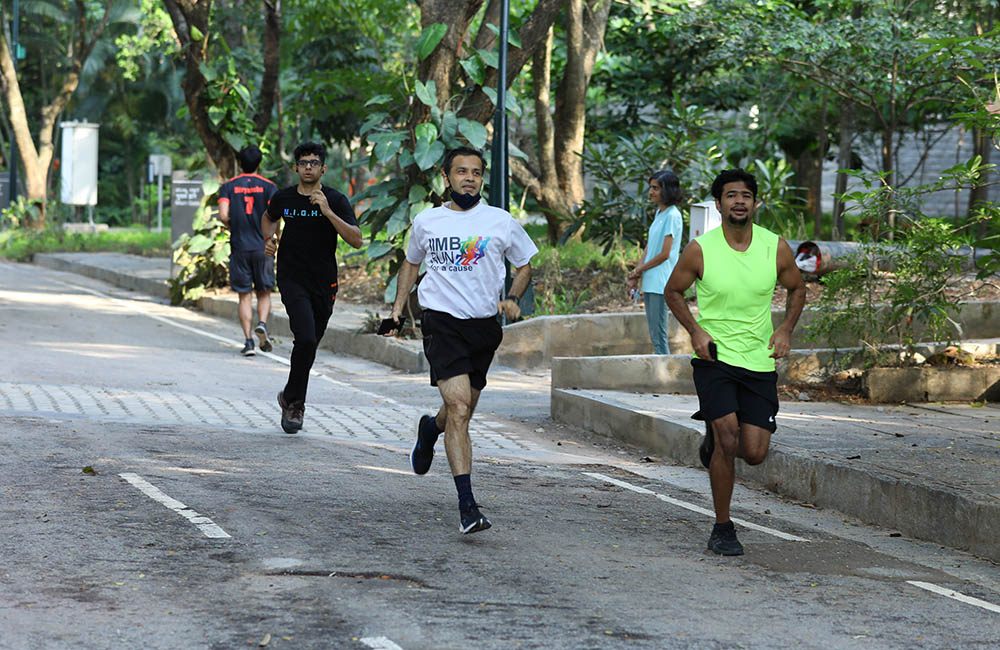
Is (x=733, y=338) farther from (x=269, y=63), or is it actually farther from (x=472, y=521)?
(x=269, y=63)

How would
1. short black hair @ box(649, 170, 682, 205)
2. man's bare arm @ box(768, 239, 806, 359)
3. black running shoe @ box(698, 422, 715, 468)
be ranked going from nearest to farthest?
man's bare arm @ box(768, 239, 806, 359) → black running shoe @ box(698, 422, 715, 468) → short black hair @ box(649, 170, 682, 205)

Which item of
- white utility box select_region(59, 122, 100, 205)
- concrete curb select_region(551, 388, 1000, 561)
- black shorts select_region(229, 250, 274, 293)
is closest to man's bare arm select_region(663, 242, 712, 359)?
concrete curb select_region(551, 388, 1000, 561)

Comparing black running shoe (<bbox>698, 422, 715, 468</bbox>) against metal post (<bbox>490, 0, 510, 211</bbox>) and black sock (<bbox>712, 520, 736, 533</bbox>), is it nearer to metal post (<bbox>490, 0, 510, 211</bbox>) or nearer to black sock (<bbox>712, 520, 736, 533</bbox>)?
black sock (<bbox>712, 520, 736, 533</bbox>)

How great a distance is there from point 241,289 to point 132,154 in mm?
49288

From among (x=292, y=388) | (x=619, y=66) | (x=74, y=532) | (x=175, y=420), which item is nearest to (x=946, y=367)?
(x=292, y=388)

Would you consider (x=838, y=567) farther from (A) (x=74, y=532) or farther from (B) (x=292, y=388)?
(B) (x=292, y=388)

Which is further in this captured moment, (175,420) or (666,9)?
(666,9)

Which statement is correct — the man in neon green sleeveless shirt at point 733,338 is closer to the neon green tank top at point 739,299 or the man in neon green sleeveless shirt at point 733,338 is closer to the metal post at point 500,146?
the neon green tank top at point 739,299

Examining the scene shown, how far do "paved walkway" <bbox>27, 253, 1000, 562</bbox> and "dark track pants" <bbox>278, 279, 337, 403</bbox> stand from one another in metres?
0.73

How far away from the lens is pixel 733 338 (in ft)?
21.7

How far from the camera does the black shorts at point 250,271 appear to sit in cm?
1448

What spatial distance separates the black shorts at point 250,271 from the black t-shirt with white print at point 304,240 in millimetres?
4968

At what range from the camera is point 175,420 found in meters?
9.89

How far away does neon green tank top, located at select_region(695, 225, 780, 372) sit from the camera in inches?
260
